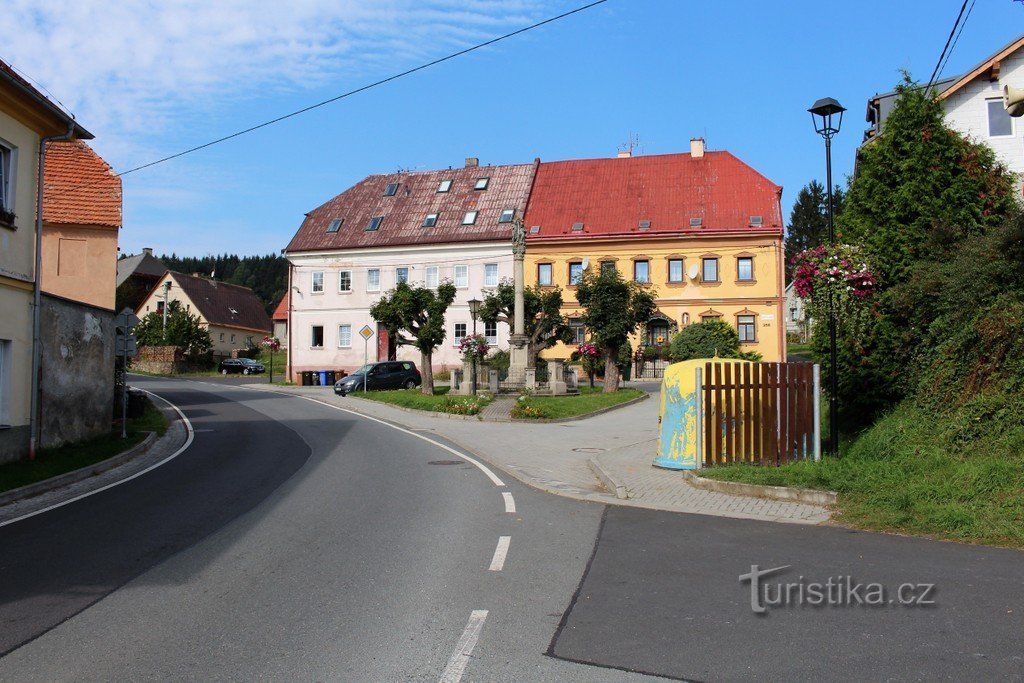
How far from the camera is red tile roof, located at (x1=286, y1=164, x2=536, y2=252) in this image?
180 ft

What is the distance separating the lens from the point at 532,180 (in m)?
56.6

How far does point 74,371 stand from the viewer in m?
17.5

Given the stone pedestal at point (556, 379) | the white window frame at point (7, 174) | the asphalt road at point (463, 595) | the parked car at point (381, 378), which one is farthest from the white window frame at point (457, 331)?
the asphalt road at point (463, 595)

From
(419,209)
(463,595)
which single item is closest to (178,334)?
(419,209)

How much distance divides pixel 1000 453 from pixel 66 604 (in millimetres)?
10077

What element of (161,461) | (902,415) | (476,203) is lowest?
(161,461)

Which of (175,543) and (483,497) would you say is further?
(483,497)

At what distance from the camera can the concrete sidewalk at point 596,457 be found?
10258 millimetres

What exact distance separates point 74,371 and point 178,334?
46.9 metres

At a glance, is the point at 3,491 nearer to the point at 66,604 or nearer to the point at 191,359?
the point at 66,604

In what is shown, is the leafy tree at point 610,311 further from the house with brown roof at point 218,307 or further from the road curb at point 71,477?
the house with brown roof at point 218,307

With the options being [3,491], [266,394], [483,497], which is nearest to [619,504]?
[483,497]

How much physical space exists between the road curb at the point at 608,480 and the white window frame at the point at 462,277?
39.4 metres

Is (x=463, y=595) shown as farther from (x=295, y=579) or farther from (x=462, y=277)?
(x=462, y=277)
